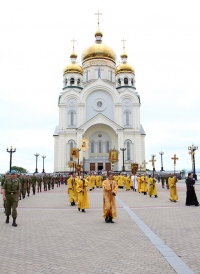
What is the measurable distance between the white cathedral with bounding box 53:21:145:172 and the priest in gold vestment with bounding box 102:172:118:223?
3540cm

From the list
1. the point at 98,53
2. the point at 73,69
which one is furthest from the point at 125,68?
the point at 73,69

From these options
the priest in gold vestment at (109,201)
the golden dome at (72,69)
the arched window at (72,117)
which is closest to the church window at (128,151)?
the arched window at (72,117)

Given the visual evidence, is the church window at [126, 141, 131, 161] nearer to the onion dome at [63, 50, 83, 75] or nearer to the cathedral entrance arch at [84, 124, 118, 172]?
the cathedral entrance arch at [84, 124, 118, 172]

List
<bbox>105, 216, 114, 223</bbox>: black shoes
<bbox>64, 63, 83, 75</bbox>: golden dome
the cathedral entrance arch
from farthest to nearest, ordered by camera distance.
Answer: <bbox>64, 63, 83, 75</bbox>: golden dome < the cathedral entrance arch < <bbox>105, 216, 114, 223</bbox>: black shoes

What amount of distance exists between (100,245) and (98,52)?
5145cm

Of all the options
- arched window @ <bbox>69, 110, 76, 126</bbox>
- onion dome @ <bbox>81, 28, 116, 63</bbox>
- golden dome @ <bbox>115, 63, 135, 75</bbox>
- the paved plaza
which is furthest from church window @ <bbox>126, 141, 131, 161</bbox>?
the paved plaza

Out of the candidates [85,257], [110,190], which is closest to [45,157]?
[110,190]

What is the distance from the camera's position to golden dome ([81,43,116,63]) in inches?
2130

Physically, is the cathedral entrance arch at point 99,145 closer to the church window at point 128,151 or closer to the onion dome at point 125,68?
the church window at point 128,151

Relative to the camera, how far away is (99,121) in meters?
46.7

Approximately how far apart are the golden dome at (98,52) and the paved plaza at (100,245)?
48.3 meters

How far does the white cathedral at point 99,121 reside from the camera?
46.7 metres

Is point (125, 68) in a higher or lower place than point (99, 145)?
higher

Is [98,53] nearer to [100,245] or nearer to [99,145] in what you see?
[99,145]
